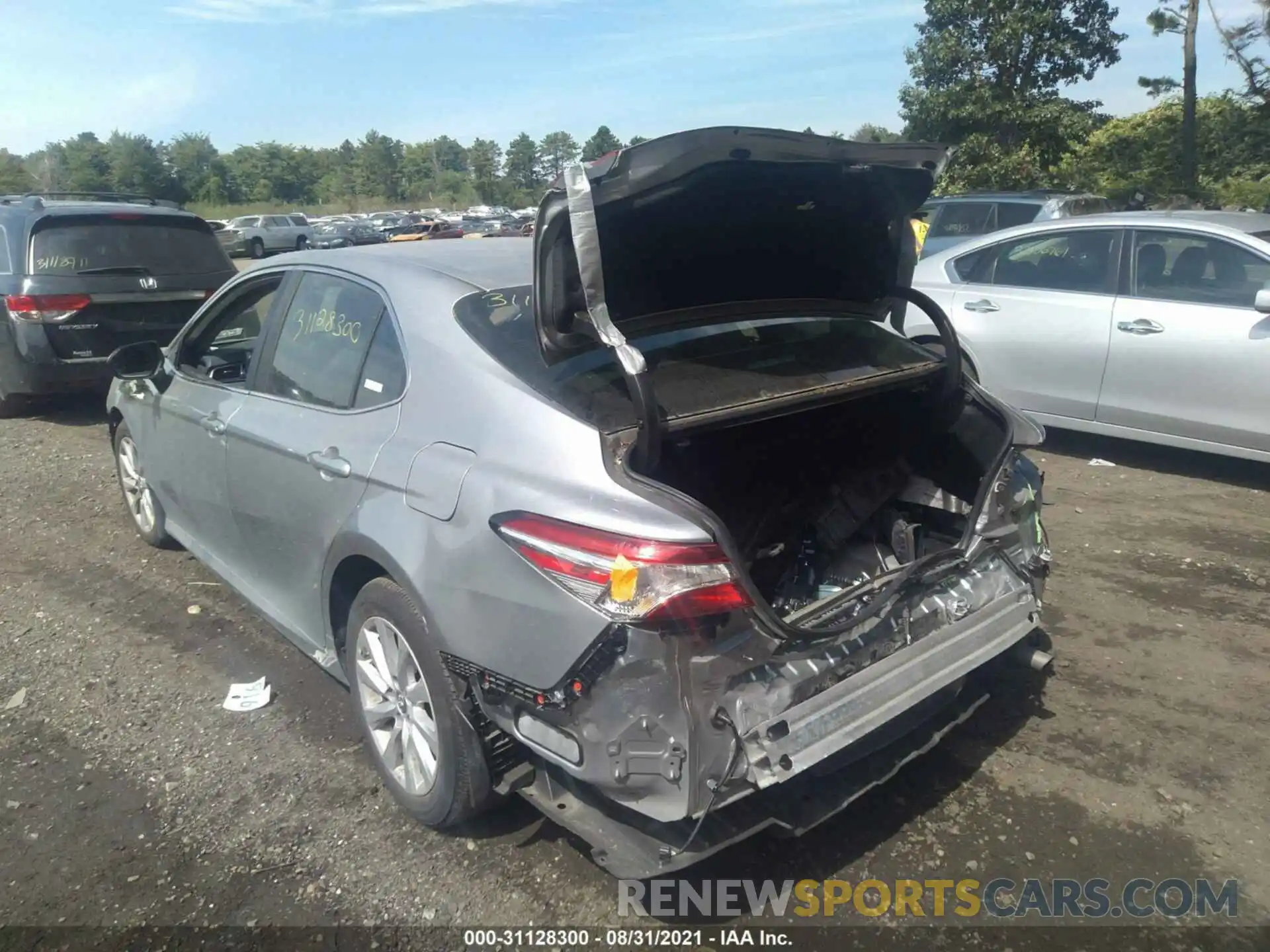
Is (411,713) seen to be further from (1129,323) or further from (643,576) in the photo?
(1129,323)

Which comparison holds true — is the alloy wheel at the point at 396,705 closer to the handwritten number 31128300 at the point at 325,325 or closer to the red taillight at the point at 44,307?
the handwritten number 31128300 at the point at 325,325

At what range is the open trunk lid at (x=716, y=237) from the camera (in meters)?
2.47

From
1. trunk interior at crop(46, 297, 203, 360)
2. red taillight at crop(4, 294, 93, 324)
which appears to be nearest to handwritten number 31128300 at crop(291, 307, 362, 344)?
trunk interior at crop(46, 297, 203, 360)

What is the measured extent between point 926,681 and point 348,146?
118823mm

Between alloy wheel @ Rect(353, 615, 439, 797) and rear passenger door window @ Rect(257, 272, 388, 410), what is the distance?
2.51ft

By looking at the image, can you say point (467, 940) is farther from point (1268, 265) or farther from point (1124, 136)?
point (1124, 136)

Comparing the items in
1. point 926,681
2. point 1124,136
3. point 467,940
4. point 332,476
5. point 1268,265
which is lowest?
point 467,940

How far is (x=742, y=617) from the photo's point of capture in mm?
2314

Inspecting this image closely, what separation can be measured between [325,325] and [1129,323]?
4.85 metres

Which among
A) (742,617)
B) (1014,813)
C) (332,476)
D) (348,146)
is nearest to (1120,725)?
(1014,813)

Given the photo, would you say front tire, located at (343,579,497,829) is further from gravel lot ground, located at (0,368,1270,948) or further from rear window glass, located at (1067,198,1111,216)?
rear window glass, located at (1067,198,1111,216)

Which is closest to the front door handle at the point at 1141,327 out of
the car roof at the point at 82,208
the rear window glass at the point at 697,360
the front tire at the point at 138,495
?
the rear window glass at the point at 697,360

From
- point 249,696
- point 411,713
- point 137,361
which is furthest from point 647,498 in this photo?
point 137,361

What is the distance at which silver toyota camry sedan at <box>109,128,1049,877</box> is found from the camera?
7.50 ft
